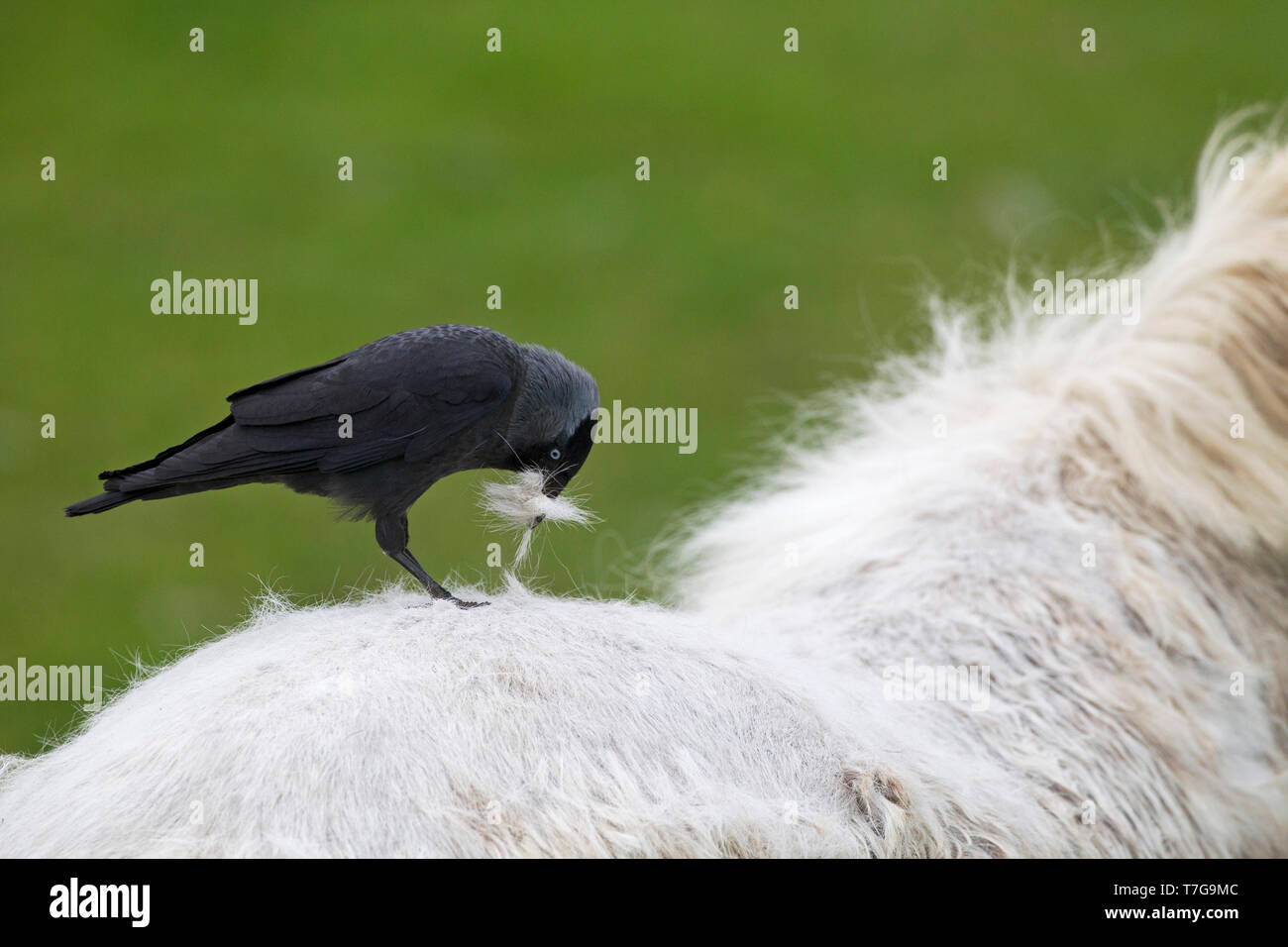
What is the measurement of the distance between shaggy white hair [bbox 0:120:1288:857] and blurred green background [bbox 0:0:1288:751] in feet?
6.91

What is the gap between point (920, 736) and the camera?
153cm

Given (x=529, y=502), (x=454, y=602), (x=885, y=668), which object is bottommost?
(x=885, y=668)

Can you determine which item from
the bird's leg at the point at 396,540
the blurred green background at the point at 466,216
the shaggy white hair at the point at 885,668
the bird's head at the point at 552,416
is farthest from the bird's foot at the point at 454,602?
the blurred green background at the point at 466,216

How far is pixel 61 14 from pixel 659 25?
11.3 ft

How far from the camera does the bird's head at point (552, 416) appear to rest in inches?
44.0

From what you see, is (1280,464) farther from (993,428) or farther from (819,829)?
(819,829)

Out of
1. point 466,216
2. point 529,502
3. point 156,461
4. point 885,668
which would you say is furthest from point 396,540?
point 466,216

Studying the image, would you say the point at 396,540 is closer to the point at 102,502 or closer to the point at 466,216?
the point at 102,502

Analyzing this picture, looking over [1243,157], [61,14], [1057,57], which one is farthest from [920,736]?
[1057,57]

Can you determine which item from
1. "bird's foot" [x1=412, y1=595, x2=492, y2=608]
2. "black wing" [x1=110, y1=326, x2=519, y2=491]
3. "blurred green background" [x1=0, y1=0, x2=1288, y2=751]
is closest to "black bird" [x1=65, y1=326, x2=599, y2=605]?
"black wing" [x1=110, y1=326, x2=519, y2=491]

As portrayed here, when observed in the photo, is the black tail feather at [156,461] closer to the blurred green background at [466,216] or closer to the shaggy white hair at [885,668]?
the shaggy white hair at [885,668]

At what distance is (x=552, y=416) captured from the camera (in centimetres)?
112

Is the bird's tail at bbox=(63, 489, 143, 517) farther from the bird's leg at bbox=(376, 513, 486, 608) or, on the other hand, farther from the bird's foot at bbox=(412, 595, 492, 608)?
the bird's foot at bbox=(412, 595, 492, 608)

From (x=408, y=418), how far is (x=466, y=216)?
16.4 ft
